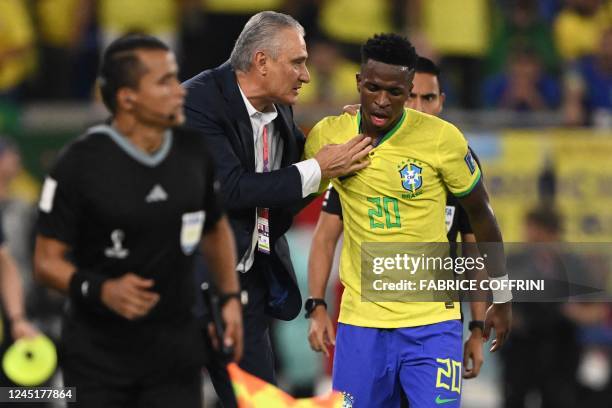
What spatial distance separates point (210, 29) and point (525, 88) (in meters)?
3.02

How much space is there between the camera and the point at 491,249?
6242mm

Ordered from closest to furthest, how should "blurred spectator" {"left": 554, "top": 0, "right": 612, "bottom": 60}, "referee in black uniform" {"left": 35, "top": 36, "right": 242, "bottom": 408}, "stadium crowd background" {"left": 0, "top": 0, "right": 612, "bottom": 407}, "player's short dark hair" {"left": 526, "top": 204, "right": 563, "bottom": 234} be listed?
"referee in black uniform" {"left": 35, "top": 36, "right": 242, "bottom": 408} → "player's short dark hair" {"left": 526, "top": 204, "right": 563, "bottom": 234} → "stadium crowd background" {"left": 0, "top": 0, "right": 612, "bottom": 407} → "blurred spectator" {"left": 554, "top": 0, "right": 612, "bottom": 60}

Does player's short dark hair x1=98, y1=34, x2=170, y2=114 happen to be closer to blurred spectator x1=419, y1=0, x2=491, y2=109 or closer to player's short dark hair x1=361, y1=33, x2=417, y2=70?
player's short dark hair x1=361, y1=33, x2=417, y2=70

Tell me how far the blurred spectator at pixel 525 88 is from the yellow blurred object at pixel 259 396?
24.7 ft

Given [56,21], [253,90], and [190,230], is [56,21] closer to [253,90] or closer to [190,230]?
[253,90]

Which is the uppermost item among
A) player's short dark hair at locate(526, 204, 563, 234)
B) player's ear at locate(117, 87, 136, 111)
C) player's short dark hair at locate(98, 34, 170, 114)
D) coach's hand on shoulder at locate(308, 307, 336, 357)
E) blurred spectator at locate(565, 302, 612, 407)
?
player's short dark hair at locate(98, 34, 170, 114)

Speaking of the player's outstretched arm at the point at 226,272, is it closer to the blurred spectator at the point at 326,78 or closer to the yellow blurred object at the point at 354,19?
the blurred spectator at the point at 326,78

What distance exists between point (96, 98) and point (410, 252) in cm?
665

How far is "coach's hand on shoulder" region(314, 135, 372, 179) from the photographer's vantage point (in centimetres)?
606

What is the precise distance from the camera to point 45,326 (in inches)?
423

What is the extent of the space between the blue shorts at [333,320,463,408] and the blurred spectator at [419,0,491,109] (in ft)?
23.0

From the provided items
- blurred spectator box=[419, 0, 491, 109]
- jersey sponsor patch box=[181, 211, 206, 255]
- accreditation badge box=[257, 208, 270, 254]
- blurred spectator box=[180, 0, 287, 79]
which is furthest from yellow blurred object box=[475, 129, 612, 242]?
jersey sponsor patch box=[181, 211, 206, 255]

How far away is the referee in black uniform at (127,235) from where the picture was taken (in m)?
4.80

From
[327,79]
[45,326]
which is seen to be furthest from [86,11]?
[45,326]
